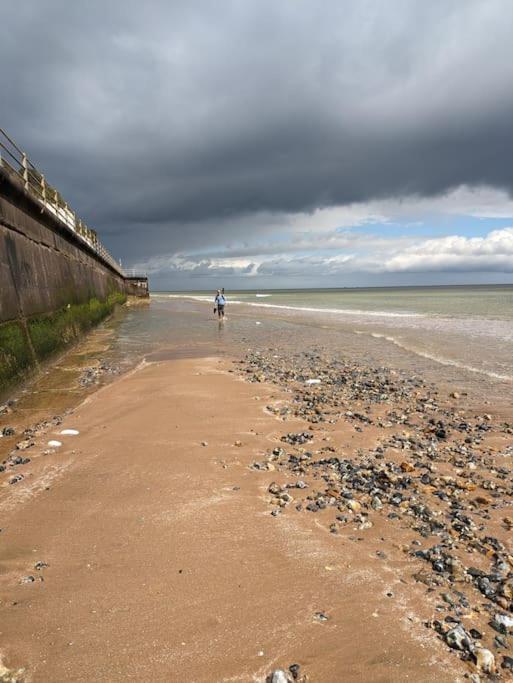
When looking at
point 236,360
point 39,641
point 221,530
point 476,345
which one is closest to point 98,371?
point 236,360

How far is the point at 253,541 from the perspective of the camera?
389 centimetres

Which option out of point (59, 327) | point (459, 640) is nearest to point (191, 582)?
point (459, 640)

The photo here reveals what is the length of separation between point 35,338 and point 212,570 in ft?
33.9

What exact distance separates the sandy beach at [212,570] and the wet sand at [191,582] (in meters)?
0.01

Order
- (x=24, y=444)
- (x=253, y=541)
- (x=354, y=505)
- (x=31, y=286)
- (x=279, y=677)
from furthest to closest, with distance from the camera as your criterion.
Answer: (x=31, y=286), (x=24, y=444), (x=354, y=505), (x=253, y=541), (x=279, y=677)

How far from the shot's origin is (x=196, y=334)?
22.1m

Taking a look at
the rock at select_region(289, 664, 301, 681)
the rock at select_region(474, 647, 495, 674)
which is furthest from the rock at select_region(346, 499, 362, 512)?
the rock at select_region(289, 664, 301, 681)

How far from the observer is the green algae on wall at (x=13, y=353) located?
29.6ft

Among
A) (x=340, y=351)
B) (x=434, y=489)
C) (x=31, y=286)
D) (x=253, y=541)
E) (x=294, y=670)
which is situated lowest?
(x=340, y=351)

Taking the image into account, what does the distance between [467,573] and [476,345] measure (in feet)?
54.2

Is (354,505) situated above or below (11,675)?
below

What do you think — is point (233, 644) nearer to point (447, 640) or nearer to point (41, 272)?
point (447, 640)

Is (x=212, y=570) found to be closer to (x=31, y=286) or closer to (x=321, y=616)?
(x=321, y=616)

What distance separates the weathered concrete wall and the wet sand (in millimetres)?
5230
